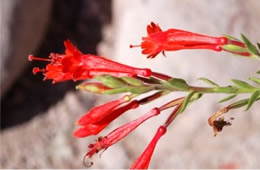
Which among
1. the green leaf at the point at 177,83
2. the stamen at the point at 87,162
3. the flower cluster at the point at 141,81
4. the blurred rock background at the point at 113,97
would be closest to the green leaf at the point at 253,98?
the flower cluster at the point at 141,81

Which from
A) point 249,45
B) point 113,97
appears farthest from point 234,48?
point 113,97

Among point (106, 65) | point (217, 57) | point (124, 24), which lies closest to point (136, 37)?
A: point (124, 24)

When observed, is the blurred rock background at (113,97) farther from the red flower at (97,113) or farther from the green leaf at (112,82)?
the green leaf at (112,82)

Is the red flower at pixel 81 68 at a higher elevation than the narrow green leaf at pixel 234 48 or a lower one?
higher

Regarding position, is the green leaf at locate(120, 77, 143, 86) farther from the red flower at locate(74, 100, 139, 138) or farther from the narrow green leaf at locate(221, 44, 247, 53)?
the narrow green leaf at locate(221, 44, 247, 53)

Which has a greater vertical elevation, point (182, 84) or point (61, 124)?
point (61, 124)

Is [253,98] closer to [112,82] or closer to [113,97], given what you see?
[112,82]

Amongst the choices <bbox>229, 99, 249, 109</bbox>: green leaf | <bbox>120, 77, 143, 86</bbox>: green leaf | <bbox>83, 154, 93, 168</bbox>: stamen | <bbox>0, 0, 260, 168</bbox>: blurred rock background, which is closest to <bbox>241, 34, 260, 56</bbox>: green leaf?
<bbox>229, 99, 249, 109</bbox>: green leaf

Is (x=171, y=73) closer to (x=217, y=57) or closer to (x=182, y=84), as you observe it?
(x=217, y=57)
